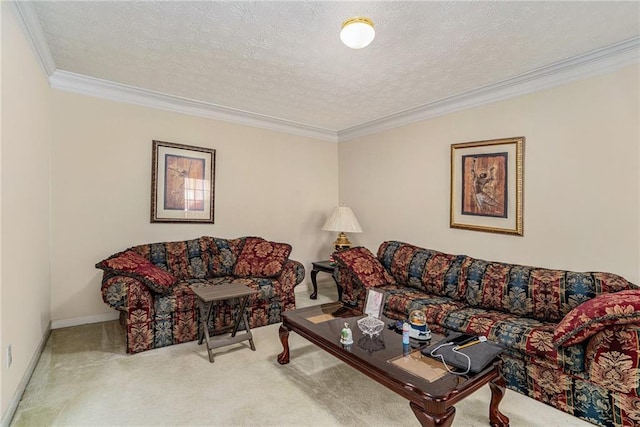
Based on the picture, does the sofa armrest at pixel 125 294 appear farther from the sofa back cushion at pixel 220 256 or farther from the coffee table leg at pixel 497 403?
the coffee table leg at pixel 497 403

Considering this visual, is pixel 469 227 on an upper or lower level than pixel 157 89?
lower

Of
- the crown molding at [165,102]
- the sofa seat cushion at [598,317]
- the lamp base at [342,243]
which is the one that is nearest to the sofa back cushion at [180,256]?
the crown molding at [165,102]

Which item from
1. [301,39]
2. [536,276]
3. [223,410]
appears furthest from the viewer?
[536,276]

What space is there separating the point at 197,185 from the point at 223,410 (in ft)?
9.37

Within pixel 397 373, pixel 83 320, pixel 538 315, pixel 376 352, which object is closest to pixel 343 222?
pixel 538 315

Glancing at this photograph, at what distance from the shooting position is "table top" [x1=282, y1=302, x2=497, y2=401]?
163cm

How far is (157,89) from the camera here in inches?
141

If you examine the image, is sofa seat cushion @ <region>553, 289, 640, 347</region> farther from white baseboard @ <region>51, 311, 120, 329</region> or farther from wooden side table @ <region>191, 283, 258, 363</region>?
white baseboard @ <region>51, 311, 120, 329</region>

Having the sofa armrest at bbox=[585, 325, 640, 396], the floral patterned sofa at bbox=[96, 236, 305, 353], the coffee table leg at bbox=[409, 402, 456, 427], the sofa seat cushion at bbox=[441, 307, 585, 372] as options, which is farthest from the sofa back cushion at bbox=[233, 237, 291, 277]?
the sofa armrest at bbox=[585, 325, 640, 396]

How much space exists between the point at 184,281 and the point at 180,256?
327 millimetres

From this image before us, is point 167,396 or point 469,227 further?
point 469,227

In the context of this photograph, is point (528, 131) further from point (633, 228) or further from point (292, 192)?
point (292, 192)

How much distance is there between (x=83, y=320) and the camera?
11.4 feet

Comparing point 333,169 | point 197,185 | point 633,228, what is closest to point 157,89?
point 197,185
